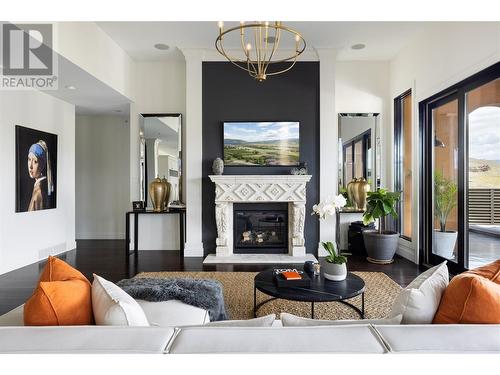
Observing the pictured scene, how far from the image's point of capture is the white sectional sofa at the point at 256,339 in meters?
0.89

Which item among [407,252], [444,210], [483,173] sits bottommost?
[407,252]

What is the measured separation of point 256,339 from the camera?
0.93 metres

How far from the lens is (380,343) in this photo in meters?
0.92

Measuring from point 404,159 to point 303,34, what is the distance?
2.67 meters

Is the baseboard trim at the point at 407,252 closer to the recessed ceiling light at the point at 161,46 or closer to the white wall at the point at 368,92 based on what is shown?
the white wall at the point at 368,92

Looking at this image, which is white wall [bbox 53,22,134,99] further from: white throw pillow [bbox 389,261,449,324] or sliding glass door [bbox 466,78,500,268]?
sliding glass door [bbox 466,78,500,268]

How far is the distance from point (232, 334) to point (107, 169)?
6571 mm

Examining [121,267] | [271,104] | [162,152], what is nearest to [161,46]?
[162,152]

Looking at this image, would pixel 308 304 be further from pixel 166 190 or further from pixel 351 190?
pixel 166 190

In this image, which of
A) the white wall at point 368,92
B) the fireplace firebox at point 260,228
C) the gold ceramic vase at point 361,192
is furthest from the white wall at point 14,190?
the gold ceramic vase at point 361,192

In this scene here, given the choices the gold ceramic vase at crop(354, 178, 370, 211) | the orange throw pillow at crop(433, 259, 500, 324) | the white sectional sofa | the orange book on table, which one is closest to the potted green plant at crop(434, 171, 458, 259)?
the gold ceramic vase at crop(354, 178, 370, 211)
